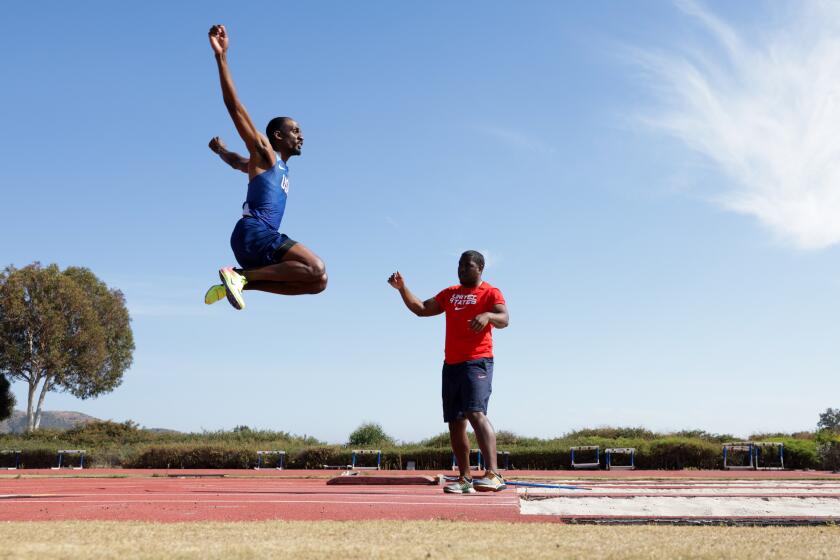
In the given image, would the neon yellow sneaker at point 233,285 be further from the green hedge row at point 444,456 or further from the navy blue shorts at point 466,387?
the green hedge row at point 444,456

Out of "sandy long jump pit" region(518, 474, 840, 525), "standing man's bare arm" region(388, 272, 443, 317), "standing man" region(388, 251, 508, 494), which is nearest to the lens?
"sandy long jump pit" region(518, 474, 840, 525)

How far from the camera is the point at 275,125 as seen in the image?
6.38 meters

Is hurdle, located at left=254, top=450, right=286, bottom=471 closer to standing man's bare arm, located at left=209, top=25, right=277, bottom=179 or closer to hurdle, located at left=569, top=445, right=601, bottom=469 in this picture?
hurdle, located at left=569, top=445, right=601, bottom=469

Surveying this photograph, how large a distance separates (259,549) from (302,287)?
9.72 ft

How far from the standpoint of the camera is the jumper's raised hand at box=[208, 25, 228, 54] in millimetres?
5684

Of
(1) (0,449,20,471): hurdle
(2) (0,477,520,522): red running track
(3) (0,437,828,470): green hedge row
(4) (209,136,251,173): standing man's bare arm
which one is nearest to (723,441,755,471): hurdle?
(3) (0,437,828,470): green hedge row

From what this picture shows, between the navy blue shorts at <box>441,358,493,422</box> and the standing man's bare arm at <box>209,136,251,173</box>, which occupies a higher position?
the standing man's bare arm at <box>209,136,251,173</box>

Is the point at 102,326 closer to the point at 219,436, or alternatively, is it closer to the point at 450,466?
the point at 219,436

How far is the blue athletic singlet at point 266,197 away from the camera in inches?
236

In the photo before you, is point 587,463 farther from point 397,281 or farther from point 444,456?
point 397,281

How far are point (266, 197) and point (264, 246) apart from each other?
390mm

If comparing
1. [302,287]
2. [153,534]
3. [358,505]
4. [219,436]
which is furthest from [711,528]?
[219,436]

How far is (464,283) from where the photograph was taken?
726 cm

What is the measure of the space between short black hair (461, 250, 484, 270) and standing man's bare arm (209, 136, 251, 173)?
214 cm
